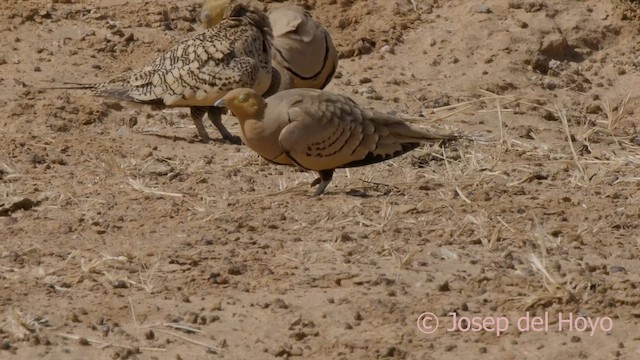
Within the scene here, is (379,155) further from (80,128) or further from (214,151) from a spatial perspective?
(80,128)

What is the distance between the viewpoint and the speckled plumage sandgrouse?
927cm

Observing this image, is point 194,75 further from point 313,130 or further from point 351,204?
point 351,204

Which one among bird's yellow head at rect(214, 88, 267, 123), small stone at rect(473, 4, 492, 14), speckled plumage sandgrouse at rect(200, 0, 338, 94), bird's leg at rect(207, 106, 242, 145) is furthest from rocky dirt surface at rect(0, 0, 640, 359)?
speckled plumage sandgrouse at rect(200, 0, 338, 94)

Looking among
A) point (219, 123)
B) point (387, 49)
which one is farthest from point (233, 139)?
point (387, 49)

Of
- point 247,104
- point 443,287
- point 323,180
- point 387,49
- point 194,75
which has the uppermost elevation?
point 247,104

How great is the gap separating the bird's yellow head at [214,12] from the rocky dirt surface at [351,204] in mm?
678

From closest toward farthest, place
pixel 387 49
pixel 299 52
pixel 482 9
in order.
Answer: pixel 299 52, pixel 387 49, pixel 482 9

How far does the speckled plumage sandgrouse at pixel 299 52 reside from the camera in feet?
30.4

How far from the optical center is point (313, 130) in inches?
287

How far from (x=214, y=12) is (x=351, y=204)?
2665 millimetres

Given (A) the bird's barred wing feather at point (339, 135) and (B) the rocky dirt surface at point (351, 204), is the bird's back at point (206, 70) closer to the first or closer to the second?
(B) the rocky dirt surface at point (351, 204)

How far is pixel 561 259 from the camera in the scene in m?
6.52

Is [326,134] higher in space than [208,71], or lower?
higher

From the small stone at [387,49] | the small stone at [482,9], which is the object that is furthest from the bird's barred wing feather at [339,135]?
the small stone at [482,9]
